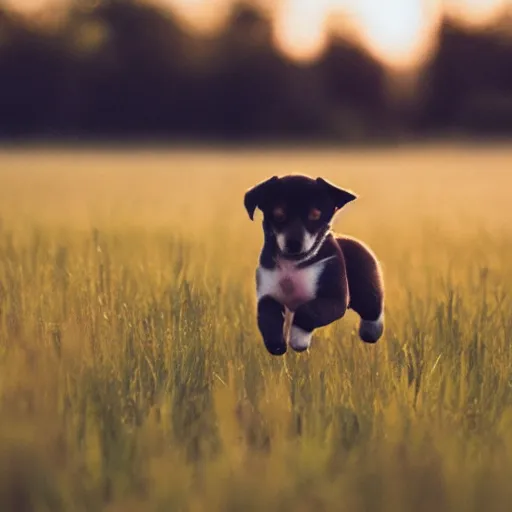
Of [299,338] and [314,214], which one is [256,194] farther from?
[299,338]

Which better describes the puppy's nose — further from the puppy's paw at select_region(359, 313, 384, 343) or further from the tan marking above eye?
the puppy's paw at select_region(359, 313, 384, 343)

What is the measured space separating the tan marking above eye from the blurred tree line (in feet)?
116

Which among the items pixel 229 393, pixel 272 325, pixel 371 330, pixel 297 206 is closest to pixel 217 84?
pixel 371 330

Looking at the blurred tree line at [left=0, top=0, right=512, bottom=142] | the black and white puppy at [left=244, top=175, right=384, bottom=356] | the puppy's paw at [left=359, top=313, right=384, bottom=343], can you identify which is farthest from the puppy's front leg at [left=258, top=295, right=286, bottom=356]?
the blurred tree line at [left=0, top=0, right=512, bottom=142]

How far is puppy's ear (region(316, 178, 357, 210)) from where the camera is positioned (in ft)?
11.6

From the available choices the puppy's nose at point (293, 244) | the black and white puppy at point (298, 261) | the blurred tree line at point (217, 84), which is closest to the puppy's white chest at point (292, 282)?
the black and white puppy at point (298, 261)

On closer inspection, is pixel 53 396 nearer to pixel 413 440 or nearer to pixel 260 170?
pixel 413 440

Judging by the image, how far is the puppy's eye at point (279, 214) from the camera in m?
3.39

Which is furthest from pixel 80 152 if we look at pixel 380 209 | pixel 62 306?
pixel 62 306

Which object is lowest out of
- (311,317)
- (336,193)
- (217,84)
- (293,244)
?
(311,317)

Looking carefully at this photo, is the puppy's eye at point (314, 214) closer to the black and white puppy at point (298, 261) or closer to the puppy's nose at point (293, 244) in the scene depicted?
the black and white puppy at point (298, 261)

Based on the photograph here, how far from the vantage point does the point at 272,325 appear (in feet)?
11.4

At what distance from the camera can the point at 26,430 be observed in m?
2.62

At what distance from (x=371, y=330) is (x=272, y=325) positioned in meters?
0.72
